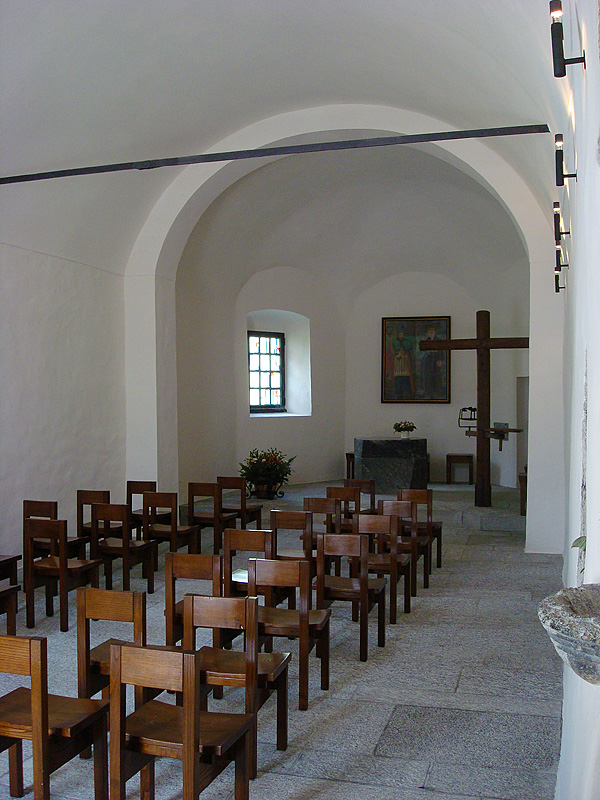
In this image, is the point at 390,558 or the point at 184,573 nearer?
the point at 184,573

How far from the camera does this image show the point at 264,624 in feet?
14.0

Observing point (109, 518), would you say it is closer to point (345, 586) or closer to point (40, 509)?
point (40, 509)

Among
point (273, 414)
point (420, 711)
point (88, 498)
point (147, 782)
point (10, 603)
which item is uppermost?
point (273, 414)

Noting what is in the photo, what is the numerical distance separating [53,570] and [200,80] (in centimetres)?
482

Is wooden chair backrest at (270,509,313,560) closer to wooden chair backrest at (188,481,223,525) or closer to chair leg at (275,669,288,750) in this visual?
chair leg at (275,669,288,750)

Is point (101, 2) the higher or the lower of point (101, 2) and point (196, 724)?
the higher

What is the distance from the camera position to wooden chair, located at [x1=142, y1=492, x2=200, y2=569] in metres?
6.91

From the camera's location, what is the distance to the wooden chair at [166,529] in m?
6.91

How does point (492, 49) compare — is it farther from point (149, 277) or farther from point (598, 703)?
point (149, 277)

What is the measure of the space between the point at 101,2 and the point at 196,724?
5.26 metres

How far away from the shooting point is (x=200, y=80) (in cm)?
757

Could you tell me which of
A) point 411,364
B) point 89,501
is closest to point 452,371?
point 411,364

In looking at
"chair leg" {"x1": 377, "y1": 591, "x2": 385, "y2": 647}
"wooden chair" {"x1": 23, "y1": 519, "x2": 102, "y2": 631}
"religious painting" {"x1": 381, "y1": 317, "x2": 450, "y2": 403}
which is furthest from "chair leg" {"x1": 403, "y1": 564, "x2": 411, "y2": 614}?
"religious painting" {"x1": 381, "y1": 317, "x2": 450, "y2": 403}

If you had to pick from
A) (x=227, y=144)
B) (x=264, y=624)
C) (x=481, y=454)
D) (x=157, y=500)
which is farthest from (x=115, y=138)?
(x=481, y=454)
